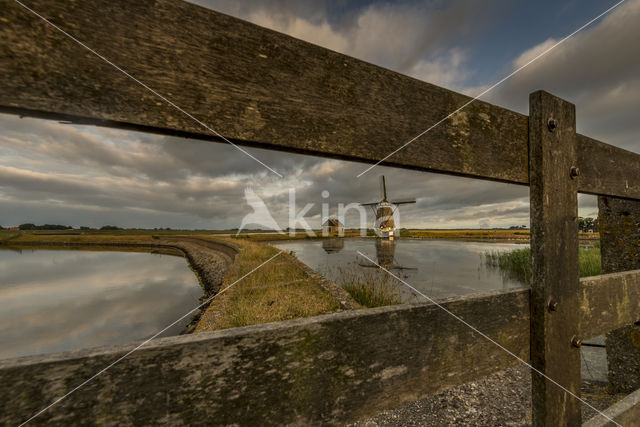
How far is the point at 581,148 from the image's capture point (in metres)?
1.64

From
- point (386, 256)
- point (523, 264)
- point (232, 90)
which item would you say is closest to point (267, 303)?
point (232, 90)

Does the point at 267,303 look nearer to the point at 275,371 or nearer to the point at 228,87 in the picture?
the point at 275,371

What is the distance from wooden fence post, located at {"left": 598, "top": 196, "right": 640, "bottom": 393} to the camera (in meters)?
2.88

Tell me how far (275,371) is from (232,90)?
98cm

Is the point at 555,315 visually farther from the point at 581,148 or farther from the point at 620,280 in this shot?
the point at 581,148

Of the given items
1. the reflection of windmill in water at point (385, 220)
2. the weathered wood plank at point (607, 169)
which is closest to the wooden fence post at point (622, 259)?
the weathered wood plank at point (607, 169)

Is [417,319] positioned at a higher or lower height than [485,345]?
higher

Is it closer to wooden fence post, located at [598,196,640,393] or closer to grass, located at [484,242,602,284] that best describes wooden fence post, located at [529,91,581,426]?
wooden fence post, located at [598,196,640,393]

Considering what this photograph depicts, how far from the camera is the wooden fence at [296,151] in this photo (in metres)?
0.65

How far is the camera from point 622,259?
2988 mm

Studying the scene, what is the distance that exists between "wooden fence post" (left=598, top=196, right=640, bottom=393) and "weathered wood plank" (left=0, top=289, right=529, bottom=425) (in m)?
3.14

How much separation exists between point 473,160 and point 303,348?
125 cm

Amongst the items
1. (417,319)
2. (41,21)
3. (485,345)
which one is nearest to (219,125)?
(41,21)

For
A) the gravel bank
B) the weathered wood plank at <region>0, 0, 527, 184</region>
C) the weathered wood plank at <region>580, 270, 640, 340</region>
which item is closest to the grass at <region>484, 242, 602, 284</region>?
the gravel bank
